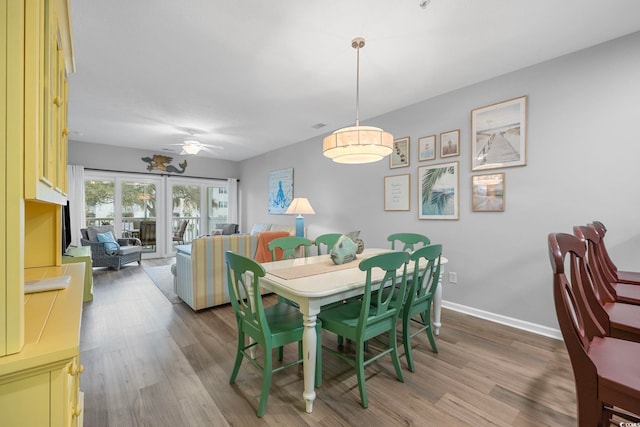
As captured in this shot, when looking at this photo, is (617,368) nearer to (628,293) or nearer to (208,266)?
(628,293)

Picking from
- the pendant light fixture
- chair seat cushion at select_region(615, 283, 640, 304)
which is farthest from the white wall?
the pendant light fixture

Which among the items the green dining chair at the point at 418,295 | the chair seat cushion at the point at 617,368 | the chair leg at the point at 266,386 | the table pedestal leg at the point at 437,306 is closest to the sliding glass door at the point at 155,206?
the chair leg at the point at 266,386

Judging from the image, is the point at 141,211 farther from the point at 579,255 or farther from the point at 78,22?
the point at 579,255

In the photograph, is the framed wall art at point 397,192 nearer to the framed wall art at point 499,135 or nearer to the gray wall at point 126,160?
the framed wall art at point 499,135

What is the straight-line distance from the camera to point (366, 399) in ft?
5.52

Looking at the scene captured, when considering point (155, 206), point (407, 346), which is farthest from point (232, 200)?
point (407, 346)

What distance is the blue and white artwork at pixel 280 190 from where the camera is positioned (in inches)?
226

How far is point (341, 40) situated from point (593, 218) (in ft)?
8.63

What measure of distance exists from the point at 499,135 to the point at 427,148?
78 centimetres

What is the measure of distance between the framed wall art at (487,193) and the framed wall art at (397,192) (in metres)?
0.81

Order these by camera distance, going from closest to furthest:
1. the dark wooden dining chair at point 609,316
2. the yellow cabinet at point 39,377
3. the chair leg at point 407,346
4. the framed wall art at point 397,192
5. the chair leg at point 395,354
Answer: the yellow cabinet at point 39,377, the dark wooden dining chair at point 609,316, the chair leg at point 395,354, the chair leg at point 407,346, the framed wall art at point 397,192

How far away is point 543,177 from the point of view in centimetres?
258

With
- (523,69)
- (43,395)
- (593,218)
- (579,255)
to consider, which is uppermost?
(523,69)

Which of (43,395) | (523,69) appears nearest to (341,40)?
(523,69)
